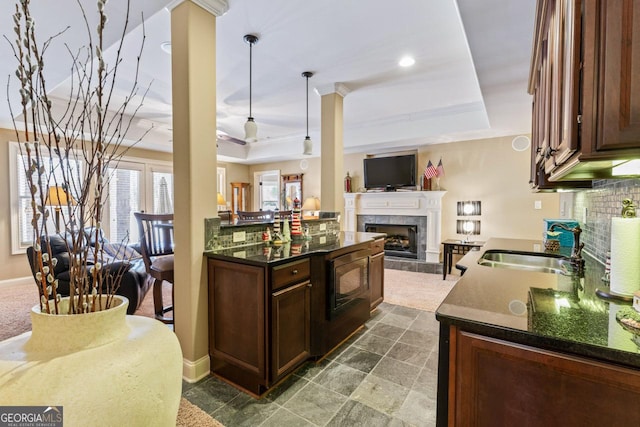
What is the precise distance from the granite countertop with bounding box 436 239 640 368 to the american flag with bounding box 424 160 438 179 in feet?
12.8

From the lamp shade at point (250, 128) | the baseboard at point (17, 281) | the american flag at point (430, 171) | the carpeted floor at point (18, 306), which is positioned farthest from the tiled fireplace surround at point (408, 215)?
the baseboard at point (17, 281)

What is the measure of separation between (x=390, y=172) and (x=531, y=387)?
5.15m

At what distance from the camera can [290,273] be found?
1.92 m

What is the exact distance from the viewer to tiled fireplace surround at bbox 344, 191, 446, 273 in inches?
208

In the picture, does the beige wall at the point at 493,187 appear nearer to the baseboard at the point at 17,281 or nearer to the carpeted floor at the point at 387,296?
the carpeted floor at the point at 387,296

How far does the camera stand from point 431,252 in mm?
5336

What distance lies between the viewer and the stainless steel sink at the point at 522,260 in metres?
2.08

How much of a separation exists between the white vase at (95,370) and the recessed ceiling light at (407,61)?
3.13m

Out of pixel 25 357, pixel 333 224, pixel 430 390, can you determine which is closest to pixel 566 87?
pixel 25 357

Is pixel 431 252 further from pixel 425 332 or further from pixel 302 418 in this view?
pixel 302 418

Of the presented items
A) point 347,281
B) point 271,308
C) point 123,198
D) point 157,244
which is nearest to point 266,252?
point 271,308

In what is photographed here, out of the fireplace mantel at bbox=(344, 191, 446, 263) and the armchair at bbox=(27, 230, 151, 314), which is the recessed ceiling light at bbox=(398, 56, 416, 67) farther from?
the armchair at bbox=(27, 230, 151, 314)

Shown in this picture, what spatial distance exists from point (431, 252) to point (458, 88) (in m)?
2.86

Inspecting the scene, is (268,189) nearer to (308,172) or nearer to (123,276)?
(308,172)
